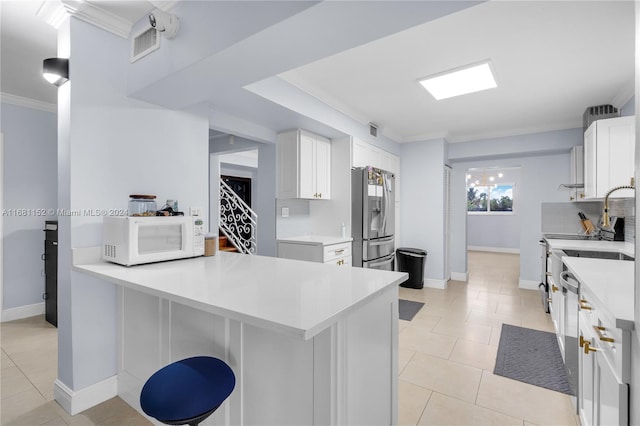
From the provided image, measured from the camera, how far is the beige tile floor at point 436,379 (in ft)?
6.33

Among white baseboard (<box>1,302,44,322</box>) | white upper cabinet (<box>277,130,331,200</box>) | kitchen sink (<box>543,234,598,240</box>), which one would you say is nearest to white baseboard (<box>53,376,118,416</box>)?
white baseboard (<box>1,302,44,322</box>)

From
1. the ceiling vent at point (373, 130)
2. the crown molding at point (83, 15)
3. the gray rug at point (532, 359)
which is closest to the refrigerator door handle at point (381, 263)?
the gray rug at point (532, 359)

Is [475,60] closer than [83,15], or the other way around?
[83,15]

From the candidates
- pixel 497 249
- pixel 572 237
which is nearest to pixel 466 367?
pixel 572 237

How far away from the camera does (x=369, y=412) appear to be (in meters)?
1.45

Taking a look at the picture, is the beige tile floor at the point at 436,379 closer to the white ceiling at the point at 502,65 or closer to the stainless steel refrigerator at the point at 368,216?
the stainless steel refrigerator at the point at 368,216

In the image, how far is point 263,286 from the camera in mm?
1396

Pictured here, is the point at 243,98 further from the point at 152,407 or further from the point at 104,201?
the point at 152,407

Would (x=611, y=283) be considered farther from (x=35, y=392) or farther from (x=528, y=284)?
(x=528, y=284)

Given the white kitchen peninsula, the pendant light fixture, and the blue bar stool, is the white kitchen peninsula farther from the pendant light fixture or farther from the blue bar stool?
the pendant light fixture

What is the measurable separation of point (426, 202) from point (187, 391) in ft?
15.6

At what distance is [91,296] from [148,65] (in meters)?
1.59

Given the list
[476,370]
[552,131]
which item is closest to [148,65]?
[476,370]

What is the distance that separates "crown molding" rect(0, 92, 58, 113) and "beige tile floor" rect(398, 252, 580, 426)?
16.3 feet
